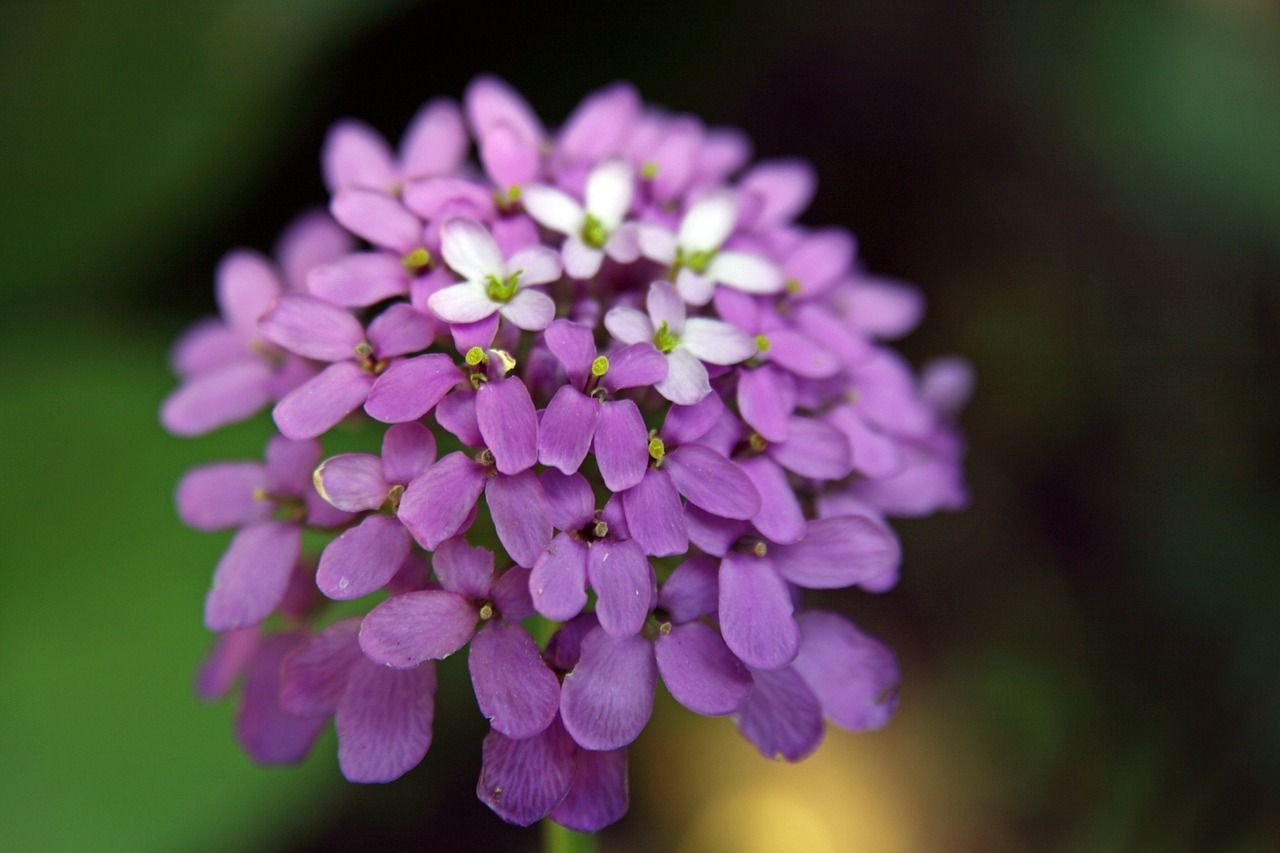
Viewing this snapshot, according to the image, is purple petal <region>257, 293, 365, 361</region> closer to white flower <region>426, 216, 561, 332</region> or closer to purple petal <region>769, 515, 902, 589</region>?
white flower <region>426, 216, 561, 332</region>

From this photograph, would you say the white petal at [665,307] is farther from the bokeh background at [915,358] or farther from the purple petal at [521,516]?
the bokeh background at [915,358]

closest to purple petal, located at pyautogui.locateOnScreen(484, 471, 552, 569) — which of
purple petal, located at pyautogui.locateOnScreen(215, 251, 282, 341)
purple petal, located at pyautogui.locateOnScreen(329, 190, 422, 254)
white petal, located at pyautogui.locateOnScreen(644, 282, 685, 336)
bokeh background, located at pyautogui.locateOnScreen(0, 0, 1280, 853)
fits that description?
white petal, located at pyautogui.locateOnScreen(644, 282, 685, 336)

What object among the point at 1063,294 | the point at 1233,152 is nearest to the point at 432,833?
the point at 1063,294

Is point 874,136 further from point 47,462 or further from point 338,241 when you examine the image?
point 47,462

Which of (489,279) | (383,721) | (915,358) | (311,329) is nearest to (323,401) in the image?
(311,329)

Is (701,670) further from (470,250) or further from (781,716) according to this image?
(470,250)
